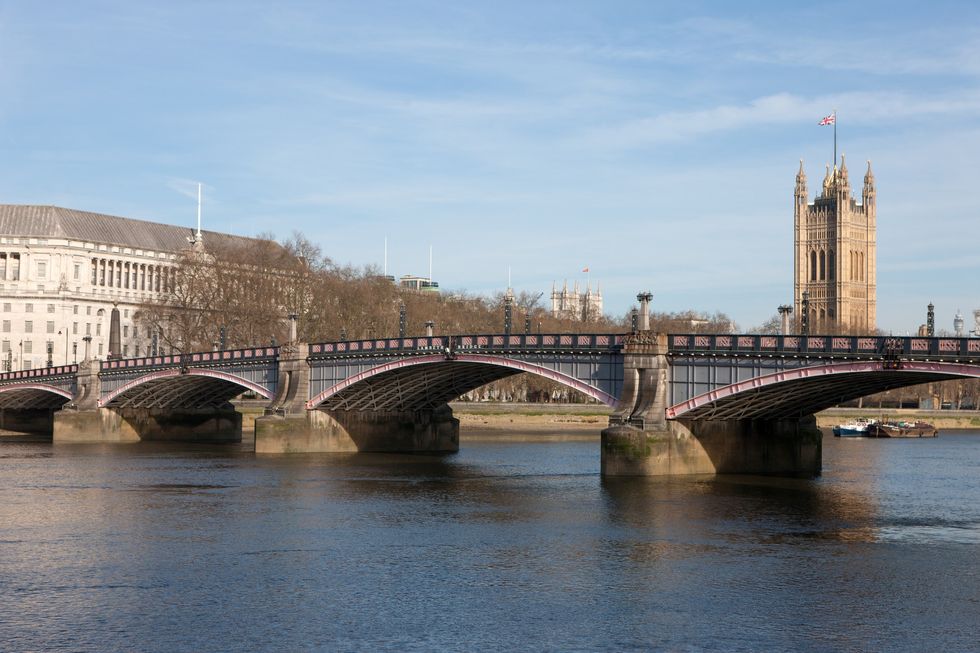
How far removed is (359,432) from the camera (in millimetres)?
75312

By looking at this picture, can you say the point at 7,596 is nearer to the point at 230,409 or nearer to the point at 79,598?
the point at 79,598

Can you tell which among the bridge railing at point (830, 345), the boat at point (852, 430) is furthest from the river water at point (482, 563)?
the boat at point (852, 430)

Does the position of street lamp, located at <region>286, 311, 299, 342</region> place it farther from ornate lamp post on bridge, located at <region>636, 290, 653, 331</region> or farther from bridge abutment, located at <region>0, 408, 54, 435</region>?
bridge abutment, located at <region>0, 408, 54, 435</region>

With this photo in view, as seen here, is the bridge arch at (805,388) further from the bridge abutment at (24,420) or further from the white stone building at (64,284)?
the white stone building at (64,284)

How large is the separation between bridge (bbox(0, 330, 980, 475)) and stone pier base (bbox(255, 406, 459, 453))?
0.26 ft

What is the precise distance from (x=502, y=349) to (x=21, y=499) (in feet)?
74.9

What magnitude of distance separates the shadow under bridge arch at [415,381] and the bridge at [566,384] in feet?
0.33

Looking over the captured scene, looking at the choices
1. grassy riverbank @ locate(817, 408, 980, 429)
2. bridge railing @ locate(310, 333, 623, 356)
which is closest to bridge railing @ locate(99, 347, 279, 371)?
bridge railing @ locate(310, 333, 623, 356)

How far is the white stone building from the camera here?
502 feet

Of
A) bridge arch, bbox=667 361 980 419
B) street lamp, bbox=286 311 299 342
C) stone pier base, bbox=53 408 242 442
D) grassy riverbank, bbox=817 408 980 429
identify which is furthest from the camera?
grassy riverbank, bbox=817 408 980 429

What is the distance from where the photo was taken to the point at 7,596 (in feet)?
97.7

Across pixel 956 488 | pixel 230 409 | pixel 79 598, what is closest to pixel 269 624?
pixel 79 598

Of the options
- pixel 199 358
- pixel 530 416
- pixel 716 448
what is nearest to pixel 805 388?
pixel 716 448

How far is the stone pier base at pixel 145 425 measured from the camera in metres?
90.2
